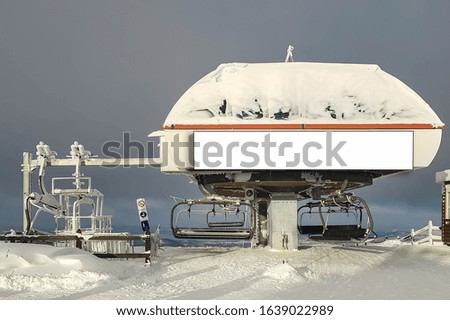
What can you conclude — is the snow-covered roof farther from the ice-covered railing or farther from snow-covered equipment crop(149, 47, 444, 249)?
the ice-covered railing

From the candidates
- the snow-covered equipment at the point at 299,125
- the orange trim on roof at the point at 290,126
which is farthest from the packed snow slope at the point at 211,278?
the orange trim on roof at the point at 290,126

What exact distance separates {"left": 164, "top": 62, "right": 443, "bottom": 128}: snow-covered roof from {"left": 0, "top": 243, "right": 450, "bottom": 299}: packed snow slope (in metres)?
4.68

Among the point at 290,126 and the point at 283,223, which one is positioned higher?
the point at 290,126

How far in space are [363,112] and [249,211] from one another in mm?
8872

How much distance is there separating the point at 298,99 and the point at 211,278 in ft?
22.9

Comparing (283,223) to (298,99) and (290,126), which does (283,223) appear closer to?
(290,126)

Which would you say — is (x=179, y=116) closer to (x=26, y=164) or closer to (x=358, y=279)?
(x=358, y=279)

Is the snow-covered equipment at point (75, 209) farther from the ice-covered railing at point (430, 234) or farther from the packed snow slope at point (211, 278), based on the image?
the ice-covered railing at point (430, 234)

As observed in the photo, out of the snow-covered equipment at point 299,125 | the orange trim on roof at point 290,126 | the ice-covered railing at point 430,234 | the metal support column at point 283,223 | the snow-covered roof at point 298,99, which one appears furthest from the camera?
the ice-covered railing at point 430,234

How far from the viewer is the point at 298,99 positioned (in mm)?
16859

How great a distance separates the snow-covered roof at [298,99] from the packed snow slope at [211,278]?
4676 millimetres

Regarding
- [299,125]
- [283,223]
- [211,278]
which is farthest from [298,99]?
[211,278]

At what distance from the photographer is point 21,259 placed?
12672mm

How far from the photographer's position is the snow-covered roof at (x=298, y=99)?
54.2ft
